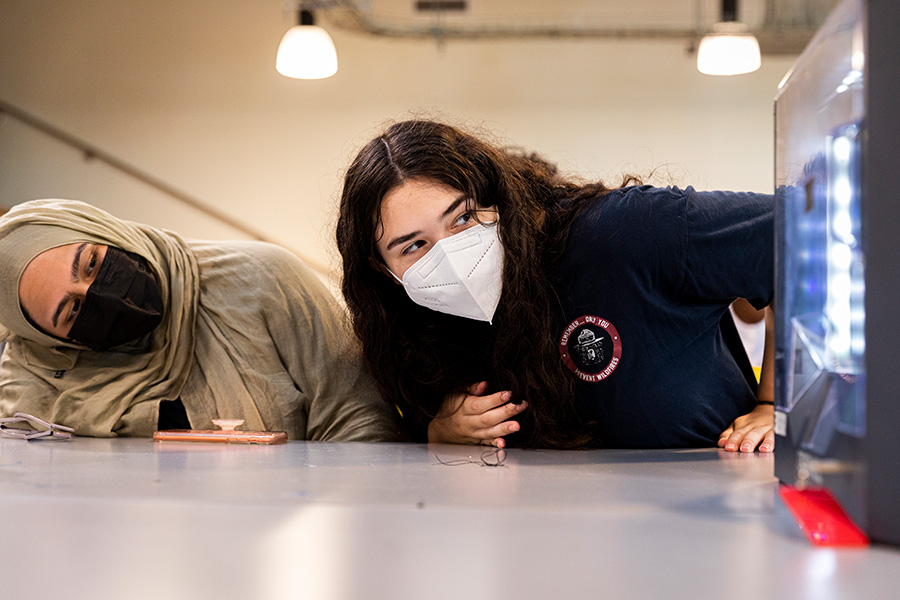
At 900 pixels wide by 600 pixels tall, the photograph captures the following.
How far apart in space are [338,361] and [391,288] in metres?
0.29

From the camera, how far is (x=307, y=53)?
356 centimetres

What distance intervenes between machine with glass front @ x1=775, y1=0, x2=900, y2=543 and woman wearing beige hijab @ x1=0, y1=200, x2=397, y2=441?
0.92 m

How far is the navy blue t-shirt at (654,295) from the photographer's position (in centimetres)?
106

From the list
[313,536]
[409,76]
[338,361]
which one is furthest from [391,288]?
[409,76]

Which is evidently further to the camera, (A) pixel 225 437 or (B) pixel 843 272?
(A) pixel 225 437

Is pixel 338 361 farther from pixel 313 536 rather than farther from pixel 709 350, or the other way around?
pixel 313 536

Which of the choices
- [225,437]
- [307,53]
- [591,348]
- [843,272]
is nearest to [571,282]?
[591,348]

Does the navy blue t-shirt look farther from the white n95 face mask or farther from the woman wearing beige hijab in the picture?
the woman wearing beige hijab

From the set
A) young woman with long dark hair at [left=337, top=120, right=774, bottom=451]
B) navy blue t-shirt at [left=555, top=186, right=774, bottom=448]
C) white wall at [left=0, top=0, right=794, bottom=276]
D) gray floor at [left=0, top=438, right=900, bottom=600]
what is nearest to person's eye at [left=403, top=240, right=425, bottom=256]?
young woman with long dark hair at [left=337, top=120, right=774, bottom=451]

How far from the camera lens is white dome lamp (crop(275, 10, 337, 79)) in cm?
356

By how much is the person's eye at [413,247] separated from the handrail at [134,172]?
149 inches

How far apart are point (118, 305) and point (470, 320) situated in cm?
62

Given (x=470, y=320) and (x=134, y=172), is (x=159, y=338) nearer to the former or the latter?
(x=470, y=320)

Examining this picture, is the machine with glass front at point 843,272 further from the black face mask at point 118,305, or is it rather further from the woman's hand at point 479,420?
the black face mask at point 118,305
